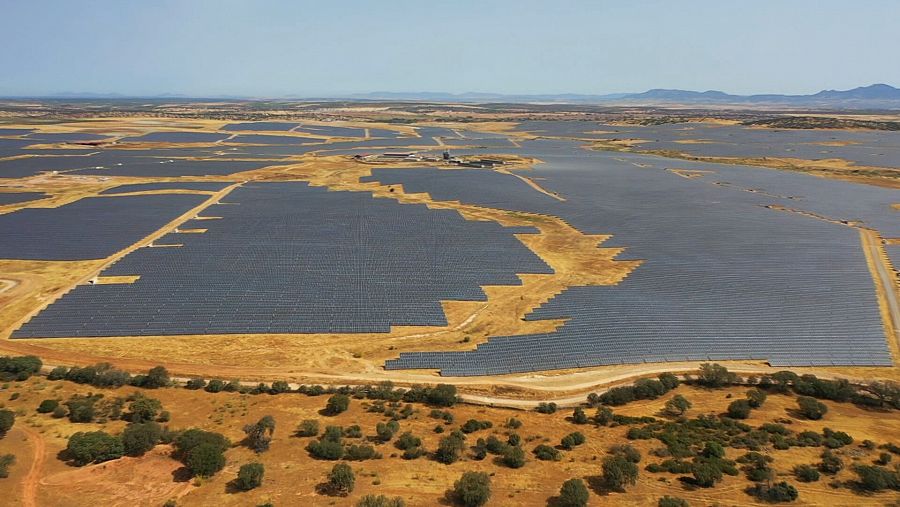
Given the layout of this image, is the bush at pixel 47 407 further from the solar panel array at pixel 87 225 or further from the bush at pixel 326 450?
the solar panel array at pixel 87 225

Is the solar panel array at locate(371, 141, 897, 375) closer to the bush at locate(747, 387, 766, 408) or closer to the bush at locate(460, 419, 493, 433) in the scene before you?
the bush at locate(747, 387, 766, 408)

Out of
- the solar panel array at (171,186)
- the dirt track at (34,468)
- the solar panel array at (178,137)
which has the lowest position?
the dirt track at (34,468)

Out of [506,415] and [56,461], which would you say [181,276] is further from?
[506,415]

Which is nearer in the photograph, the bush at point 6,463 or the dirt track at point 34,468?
the dirt track at point 34,468

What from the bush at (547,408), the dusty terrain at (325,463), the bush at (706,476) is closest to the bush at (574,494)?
the dusty terrain at (325,463)

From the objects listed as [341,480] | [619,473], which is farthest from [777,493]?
[341,480]

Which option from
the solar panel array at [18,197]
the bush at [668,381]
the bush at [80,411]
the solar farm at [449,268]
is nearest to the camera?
the bush at [80,411]
